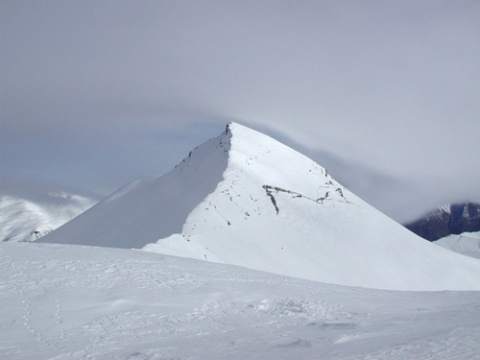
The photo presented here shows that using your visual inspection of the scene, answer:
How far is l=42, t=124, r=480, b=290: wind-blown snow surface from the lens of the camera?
1465 inches

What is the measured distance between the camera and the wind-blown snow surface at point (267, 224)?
37219mm

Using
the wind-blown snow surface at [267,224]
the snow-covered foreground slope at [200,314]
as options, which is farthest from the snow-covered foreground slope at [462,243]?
the snow-covered foreground slope at [200,314]

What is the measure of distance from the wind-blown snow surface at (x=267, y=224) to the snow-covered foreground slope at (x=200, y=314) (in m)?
12.4

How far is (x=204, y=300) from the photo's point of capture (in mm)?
13023

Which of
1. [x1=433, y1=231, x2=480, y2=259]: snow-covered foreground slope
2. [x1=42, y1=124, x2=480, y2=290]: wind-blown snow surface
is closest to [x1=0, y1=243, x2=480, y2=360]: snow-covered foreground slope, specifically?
[x1=42, y1=124, x2=480, y2=290]: wind-blown snow surface

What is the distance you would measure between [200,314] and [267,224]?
30.4m

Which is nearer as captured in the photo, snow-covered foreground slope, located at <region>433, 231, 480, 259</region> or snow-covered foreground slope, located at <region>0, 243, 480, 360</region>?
snow-covered foreground slope, located at <region>0, 243, 480, 360</region>

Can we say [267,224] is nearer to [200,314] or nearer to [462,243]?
[200,314]

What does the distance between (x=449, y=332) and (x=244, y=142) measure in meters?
47.3

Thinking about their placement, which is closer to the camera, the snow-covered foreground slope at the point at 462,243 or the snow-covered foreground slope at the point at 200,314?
the snow-covered foreground slope at the point at 200,314

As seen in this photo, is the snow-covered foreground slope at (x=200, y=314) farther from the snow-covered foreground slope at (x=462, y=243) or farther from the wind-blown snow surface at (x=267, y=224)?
the snow-covered foreground slope at (x=462, y=243)

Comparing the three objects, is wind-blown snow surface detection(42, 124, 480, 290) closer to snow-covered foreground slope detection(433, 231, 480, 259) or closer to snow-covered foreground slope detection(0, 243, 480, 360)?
snow-covered foreground slope detection(0, 243, 480, 360)

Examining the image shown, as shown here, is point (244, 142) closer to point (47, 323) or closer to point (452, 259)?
point (452, 259)

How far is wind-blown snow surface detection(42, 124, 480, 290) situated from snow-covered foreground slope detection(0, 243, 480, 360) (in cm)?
1236
